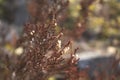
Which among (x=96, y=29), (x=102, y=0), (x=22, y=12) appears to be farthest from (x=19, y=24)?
(x=102, y=0)

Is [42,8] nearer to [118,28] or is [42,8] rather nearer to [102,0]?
[102,0]

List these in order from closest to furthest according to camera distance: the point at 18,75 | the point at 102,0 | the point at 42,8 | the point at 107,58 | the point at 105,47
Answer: the point at 18,75, the point at 42,8, the point at 102,0, the point at 107,58, the point at 105,47

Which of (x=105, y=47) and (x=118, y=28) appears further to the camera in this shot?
(x=118, y=28)

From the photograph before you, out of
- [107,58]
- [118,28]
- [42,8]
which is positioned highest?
[118,28]

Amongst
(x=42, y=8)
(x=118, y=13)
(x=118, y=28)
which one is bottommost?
(x=42, y=8)

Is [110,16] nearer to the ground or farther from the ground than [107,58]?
farther from the ground

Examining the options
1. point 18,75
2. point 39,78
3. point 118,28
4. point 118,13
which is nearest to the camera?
point 39,78

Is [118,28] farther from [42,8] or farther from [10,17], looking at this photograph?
[42,8]

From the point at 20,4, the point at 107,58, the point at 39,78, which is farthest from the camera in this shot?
the point at 20,4

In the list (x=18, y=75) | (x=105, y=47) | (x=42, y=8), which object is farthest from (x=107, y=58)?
(x=18, y=75)
